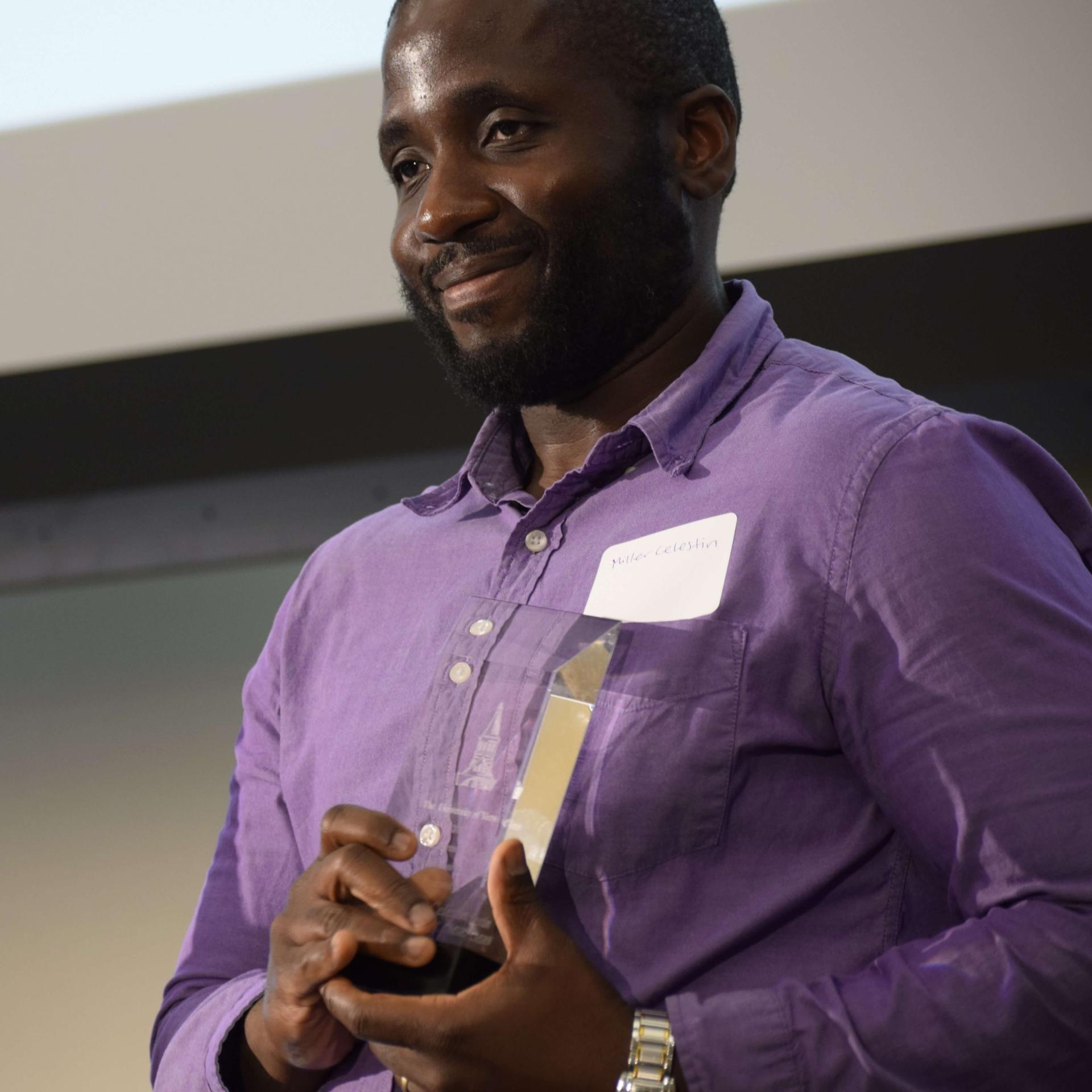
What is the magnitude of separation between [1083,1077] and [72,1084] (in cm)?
221

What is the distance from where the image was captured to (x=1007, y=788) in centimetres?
74

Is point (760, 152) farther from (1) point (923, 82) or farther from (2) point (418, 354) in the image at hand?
(2) point (418, 354)

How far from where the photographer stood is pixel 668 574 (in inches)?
34.9

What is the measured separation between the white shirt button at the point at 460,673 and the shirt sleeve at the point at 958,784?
0.75 feet

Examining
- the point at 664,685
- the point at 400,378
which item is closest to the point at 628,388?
the point at 664,685

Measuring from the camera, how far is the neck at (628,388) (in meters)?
1.06

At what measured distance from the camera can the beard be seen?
3.29 feet

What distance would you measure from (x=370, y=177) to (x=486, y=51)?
2.72ft

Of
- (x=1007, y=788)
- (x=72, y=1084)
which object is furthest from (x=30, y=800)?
(x=1007, y=788)

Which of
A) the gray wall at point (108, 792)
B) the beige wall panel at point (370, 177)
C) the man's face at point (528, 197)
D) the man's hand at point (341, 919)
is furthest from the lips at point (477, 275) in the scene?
the gray wall at point (108, 792)

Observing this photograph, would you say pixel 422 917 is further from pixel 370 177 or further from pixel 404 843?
pixel 370 177

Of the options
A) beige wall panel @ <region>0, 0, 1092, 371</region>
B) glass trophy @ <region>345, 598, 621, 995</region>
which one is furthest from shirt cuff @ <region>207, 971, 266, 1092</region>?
beige wall panel @ <region>0, 0, 1092, 371</region>

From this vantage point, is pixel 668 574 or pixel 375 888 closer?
pixel 375 888

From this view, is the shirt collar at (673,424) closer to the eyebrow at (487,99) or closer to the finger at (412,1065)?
the eyebrow at (487,99)
